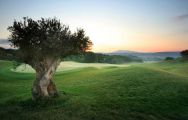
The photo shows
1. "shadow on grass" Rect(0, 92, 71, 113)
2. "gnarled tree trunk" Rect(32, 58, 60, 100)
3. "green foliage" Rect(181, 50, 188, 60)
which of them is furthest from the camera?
"green foliage" Rect(181, 50, 188, 60)

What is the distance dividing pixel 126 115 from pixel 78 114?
4.37 m

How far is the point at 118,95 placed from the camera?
89.2ft

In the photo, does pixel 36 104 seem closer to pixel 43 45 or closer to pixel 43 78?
pixel 43 78

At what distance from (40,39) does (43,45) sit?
80 centimetres

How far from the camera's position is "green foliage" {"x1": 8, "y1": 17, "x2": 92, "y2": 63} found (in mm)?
24172

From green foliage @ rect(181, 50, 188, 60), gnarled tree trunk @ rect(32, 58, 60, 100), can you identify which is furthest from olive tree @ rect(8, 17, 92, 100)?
green foliage @ rect(181, 50, 188, 60)

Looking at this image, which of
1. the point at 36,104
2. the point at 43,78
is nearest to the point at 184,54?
the point at 43,78

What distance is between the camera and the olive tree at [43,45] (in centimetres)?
2419

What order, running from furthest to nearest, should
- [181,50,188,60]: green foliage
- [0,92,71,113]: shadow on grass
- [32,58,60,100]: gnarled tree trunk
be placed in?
[181,50,188,60]: green foliage, [32,58,60,100]: gnarled tree trunk, [0,92,71,113]: shadow on grass

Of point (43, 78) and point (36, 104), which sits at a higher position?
point (43, 78)

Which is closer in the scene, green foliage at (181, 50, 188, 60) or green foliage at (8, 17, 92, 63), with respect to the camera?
green foliage at (8, 17, 92, 63)

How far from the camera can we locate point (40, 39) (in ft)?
79.9

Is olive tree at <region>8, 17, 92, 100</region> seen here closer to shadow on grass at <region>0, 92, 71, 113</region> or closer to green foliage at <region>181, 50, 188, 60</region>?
shadow on grass at <region>0, 92, 71, 113</region>

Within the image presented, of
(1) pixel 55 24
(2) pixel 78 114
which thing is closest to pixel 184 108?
(2) pixel 78 114
